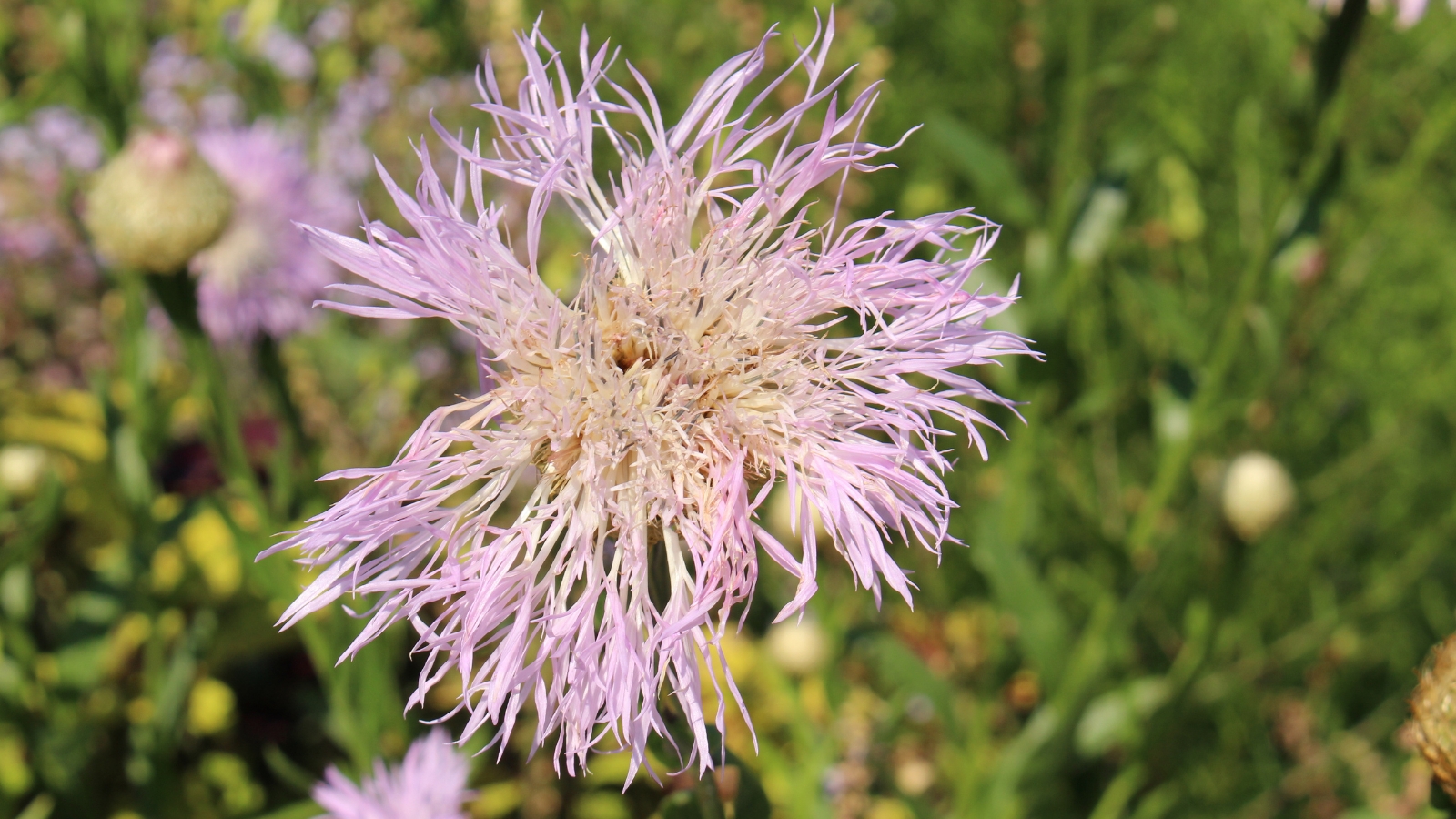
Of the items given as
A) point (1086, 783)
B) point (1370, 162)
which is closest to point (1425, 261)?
point (1370, 162)

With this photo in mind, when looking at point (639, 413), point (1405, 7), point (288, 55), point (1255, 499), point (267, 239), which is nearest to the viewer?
point (639, 413)

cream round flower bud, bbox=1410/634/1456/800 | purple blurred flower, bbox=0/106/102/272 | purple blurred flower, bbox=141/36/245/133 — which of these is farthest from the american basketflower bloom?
purple blurred flower, bbox=141/36/245/133

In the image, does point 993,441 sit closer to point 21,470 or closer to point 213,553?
point 213,553

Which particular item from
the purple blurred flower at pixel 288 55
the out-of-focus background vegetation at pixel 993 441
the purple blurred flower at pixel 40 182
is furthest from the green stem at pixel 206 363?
the purple blurred flower at pixel 288 55

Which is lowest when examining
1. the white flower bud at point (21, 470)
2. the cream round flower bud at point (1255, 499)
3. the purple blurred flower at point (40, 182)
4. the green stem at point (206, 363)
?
the purple blurred flower at point (40, 182)

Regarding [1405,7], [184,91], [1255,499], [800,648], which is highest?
[1405,7]

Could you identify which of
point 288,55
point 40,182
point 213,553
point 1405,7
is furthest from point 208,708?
point 1405,7

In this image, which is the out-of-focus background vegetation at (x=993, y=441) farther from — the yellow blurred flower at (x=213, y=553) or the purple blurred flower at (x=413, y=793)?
the purple blurred flower at (x=413, y=793)
